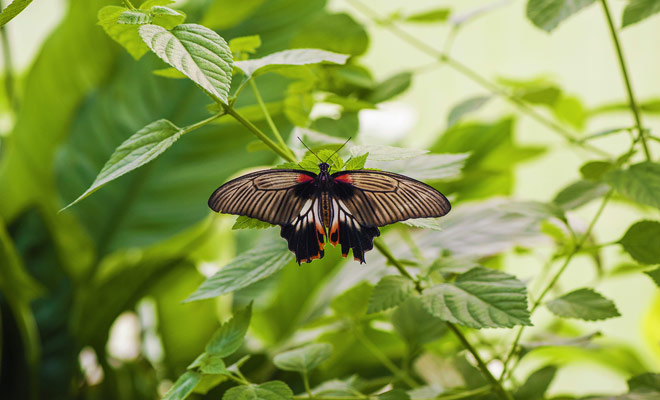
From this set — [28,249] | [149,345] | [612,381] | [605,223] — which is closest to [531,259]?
[605,223]

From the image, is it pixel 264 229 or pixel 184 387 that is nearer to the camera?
pixel 184 387

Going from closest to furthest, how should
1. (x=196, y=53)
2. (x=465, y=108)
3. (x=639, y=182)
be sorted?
1. (x=196, y=53)
2. (x=639, y=182)
3. (x=465, y=108)

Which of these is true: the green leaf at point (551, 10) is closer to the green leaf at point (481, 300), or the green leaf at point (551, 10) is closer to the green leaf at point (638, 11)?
the green leaf at point (638, 11)

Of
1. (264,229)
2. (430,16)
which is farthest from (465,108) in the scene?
(264,229)

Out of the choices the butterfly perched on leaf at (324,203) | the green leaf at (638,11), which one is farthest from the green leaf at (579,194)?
the butterfly perched on leaf at (324,203)

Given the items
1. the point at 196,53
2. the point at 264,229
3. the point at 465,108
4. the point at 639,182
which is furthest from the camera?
the point at 264,229

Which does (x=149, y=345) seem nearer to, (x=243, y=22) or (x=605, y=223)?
(x=243, y=22)

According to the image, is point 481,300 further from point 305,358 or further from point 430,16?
point 430,16

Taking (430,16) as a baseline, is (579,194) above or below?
below
